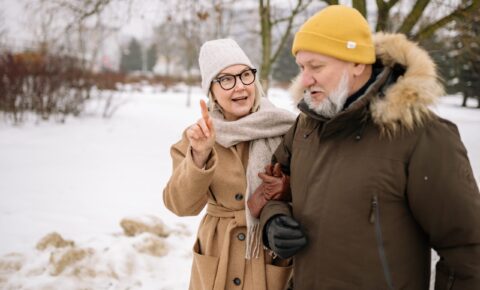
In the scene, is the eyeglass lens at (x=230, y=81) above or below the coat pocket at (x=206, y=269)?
above

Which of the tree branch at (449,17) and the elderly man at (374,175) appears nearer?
the elderly man at (374,175)

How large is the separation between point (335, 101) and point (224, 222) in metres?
0.91

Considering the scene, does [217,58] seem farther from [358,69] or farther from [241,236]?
[241,236]

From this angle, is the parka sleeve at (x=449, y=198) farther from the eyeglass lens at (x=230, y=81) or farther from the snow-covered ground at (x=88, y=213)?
the eyeglass lens at (x=230, y=81)

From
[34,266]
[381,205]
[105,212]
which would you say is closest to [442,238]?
[381,205]

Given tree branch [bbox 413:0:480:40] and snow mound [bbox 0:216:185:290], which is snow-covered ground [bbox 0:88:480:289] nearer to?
snow mound [bbox 0:216:185:290]

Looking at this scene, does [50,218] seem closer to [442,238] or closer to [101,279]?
[101,279]

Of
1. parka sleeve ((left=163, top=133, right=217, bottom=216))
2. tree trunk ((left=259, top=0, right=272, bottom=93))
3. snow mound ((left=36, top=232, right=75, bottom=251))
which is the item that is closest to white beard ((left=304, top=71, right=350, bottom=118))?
parka sleeve ((left=163, top=133, right=217, bottom=216))

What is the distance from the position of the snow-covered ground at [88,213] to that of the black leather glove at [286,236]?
2.24 ft

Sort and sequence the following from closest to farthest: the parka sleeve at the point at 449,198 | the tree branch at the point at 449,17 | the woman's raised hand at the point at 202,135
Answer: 1. the parka sleeve at the point at 449,198
2. the woman's raised hand at the point at 202,135
3. the tree branch at the point at 449,17

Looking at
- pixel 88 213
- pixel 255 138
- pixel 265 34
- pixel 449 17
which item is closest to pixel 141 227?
pixel 88 213

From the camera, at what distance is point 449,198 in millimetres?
1117

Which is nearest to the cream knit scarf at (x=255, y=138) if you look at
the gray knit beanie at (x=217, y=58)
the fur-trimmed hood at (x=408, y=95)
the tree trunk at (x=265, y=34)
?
the gray knit beanie at (x=217, y=58)

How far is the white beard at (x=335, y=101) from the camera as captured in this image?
127cm
